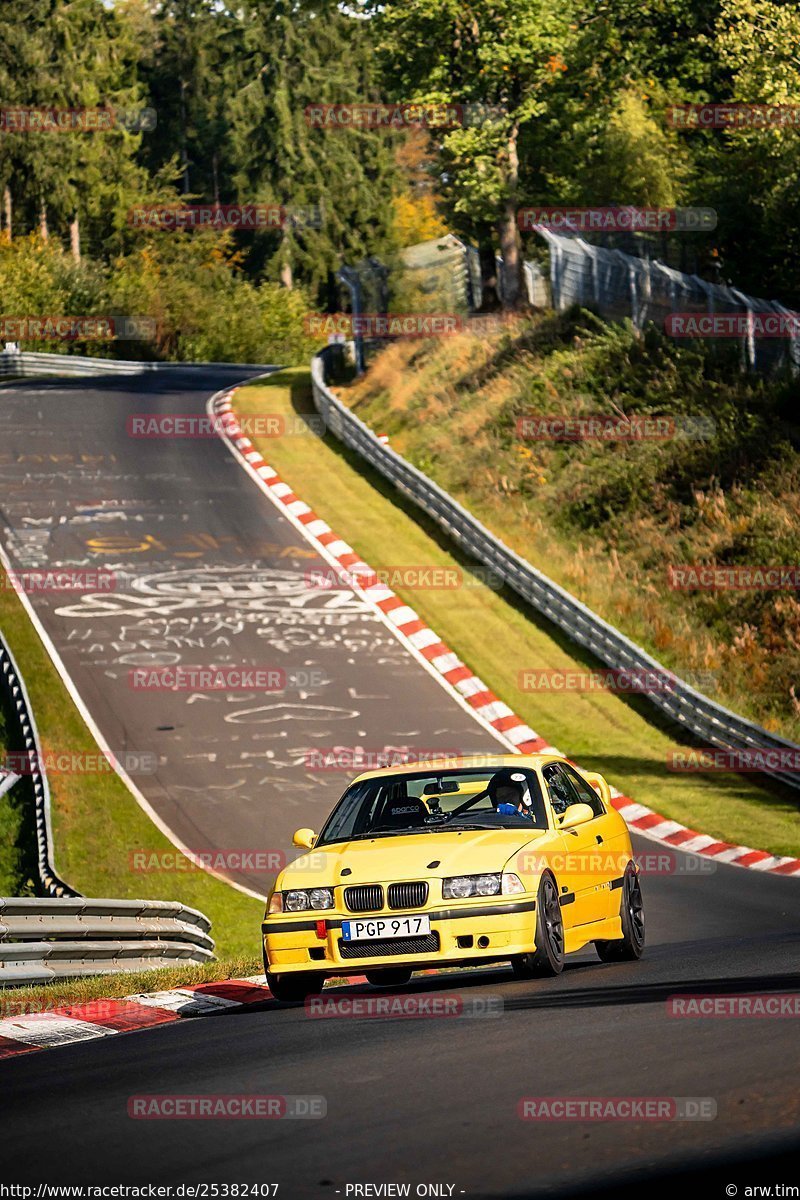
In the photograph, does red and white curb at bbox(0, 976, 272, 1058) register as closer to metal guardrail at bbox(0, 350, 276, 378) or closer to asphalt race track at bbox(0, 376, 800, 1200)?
asphalt race track at bbox(0, 376, 800, 1200)

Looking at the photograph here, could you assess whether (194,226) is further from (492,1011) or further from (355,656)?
(492,1011)

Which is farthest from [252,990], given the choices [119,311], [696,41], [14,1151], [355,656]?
[119,311]

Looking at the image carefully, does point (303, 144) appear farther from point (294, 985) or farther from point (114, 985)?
point (294, 985)

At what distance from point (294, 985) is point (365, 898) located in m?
0.85

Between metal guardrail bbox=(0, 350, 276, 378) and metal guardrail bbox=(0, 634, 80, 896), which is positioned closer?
metal guardrail bbox=(0, 634, 80, 896)

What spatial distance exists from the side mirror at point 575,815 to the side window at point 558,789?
23 cm

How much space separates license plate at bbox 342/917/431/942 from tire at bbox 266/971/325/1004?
43cm

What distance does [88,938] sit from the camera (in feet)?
41.3

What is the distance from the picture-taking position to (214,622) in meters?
27.7

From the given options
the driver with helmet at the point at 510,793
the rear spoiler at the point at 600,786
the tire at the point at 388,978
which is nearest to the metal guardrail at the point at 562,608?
the rear spoiler at the point at 600,786

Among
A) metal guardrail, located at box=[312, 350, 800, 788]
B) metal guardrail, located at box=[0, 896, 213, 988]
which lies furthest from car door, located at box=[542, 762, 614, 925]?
metal guardrail, located at box=[312, 350, 800, 788]

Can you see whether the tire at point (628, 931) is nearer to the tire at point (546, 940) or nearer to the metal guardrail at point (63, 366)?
the tire at point (546, 940)

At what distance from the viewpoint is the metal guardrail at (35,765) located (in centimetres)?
1856

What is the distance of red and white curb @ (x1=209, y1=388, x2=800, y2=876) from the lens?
1962 centimetres
